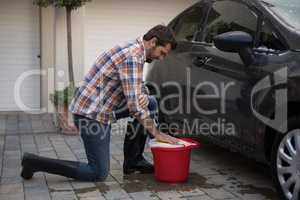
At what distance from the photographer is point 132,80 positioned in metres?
4.26

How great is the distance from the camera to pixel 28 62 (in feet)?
29.9

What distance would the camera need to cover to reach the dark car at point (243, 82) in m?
3.88

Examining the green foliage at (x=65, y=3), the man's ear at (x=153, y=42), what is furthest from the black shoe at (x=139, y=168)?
the green foliage at (x=65, y=3)

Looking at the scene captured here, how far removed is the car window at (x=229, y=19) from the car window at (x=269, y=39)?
4.6 inches

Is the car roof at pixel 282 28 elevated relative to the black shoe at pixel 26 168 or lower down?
elevated

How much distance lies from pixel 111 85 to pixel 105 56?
0.85 ft

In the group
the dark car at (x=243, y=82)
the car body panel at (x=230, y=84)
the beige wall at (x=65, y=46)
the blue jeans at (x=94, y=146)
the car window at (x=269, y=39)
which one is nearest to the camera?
the dark car at (x=243, y=82)

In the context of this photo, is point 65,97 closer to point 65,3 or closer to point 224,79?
point 65,3

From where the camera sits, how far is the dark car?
153 inches

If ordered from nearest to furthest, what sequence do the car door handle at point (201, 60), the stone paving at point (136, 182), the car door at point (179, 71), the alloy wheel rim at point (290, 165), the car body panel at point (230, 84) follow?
the alloy wheel rim at point (290, 165)
the car body panel at point (230, 84)
the stone paving at point (136, 182)
the car door handle at point (201, 60)
the car door at point (179, 71)

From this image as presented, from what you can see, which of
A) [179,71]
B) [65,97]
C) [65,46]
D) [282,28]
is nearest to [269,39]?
[282,28]

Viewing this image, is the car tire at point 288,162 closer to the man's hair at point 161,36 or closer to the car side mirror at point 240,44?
the car side mirror at point 240,44

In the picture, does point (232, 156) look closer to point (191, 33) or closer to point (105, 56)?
point (191, 33)

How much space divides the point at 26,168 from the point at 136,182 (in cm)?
102
